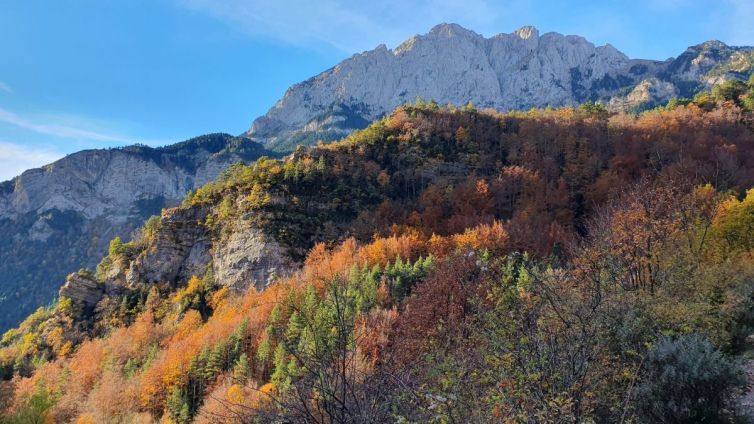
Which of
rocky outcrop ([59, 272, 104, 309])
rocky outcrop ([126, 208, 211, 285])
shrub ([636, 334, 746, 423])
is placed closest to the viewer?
shrub ([636, 334, 746, 423])

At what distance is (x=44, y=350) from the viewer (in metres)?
67.3

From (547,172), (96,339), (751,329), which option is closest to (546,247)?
(547,172)

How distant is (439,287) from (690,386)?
12.3 metres

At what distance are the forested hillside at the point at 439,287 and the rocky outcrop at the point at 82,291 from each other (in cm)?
23

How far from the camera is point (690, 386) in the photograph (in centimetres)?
1123

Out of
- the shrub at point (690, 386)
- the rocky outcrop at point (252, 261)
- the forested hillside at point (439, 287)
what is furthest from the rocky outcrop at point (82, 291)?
the shrub at point (690, 386)

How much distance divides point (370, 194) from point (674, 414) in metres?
67.2

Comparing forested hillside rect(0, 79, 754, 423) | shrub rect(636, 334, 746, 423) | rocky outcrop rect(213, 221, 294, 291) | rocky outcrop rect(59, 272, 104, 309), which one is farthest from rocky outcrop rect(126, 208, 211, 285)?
shrub rect(636, 334, 746, 423)

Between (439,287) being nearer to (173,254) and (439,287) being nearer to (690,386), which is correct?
(690,386)

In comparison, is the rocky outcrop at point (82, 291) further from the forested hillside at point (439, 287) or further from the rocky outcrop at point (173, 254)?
the rocky outcrop at point (173, 254)

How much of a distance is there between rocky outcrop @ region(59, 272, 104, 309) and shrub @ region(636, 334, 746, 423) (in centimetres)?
8167

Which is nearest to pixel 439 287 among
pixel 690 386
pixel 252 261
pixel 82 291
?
pixel 690 386

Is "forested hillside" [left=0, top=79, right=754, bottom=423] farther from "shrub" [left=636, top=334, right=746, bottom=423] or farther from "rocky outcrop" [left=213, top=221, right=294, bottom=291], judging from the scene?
"rocky outcrop" [left=213, top=221, right=294, bottom=291]

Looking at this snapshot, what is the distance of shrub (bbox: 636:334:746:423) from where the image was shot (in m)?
10.9
